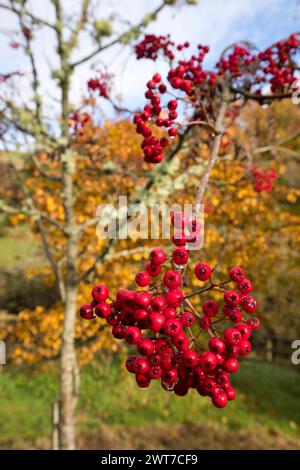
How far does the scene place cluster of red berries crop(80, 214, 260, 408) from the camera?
1.33 m

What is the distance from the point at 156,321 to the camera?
1.30 metres

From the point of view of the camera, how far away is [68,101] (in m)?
4.50

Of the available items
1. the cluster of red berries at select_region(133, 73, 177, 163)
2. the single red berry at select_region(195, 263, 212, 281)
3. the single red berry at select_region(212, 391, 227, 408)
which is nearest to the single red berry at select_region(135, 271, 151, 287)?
the single red berry at select_region(195, 263, 212, 281)

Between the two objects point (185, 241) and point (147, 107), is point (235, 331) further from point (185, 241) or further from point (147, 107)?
point (147, 107)

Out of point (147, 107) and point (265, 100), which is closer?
point (147, 107)

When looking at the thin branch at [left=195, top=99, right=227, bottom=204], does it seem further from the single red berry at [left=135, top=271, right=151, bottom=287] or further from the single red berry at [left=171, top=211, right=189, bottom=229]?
the single red berry at [left=135, top=271, right=151, bottom=287]

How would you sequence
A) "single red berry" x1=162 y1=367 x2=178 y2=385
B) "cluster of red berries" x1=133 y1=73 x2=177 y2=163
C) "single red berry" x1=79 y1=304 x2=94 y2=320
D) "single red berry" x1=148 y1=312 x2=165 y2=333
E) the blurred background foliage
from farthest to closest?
the blurred background foliage
"cluster of red berries" x1=133 y1=73 x2=177 y2=163
"single red berry" x1=79 y1=304 x2=94 y2=320
"single red berry" x1=162 y1=367 x2=178 y2=385
"single red berry" x1=148 y1=312 x2=165 y2=333

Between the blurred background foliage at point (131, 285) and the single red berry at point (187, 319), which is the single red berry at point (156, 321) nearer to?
the single red berry at point (187, 319)

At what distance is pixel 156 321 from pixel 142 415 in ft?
30.1

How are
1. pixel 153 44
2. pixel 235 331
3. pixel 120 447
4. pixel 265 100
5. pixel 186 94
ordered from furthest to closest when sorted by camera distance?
pixel 120 447 → pixel 153 44 → pixel 265 100 → pixel 186 94 → pixel 235 331

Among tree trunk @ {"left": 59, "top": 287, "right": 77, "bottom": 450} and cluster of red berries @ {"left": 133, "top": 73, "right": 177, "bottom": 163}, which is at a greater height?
cluster of red berries @ {"left": 133, "top": 73, "right": 177, "bottom": 163}

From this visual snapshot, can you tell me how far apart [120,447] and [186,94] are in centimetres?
739

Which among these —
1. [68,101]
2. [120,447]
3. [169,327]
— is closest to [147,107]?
[169,327]

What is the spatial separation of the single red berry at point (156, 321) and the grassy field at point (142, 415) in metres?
7.45
